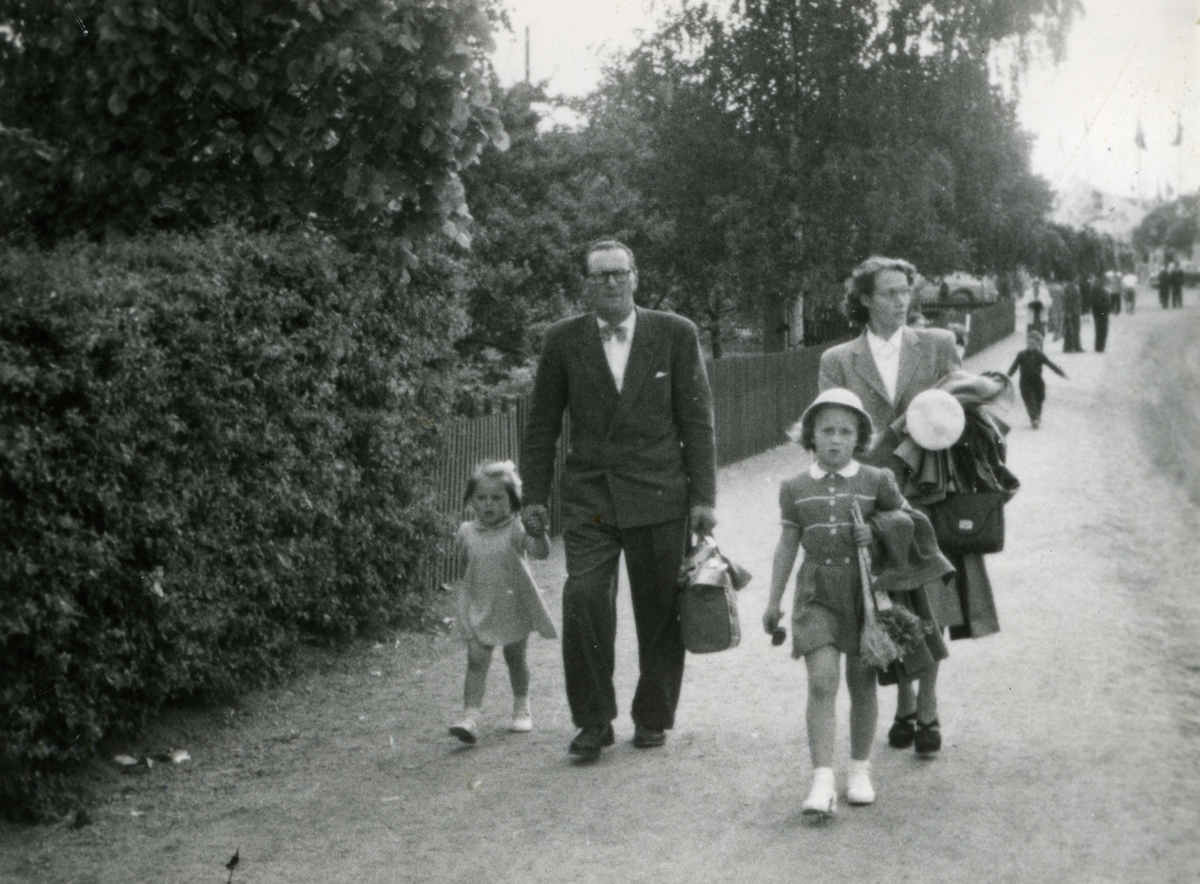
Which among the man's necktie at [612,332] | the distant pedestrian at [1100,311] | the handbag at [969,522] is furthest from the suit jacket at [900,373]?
the distant pedestrian at [1100,311]

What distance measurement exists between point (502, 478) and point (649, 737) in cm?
130

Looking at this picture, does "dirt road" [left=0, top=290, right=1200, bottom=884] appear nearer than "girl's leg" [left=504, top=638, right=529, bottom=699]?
Yes

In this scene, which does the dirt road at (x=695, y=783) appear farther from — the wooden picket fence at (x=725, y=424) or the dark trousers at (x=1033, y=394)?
the dark trousers at (x=1033, y=394)

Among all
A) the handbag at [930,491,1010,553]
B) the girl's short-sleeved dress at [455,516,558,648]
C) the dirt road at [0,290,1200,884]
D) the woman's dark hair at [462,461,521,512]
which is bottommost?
the dirt road at [0,290,1200,884]

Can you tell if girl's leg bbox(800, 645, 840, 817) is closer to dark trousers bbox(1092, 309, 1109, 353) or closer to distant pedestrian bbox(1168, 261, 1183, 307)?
dark trousers bbox(1092, 309, 1109, 353)

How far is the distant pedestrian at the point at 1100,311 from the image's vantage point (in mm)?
32969

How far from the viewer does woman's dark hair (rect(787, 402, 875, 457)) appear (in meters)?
5.33

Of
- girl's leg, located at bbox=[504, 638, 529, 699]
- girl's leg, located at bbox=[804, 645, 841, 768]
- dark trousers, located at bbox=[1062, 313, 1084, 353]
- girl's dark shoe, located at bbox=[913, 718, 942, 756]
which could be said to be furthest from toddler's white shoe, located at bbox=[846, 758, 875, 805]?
dark trousers, located at bbox=[1062, 313, 1084, 353]

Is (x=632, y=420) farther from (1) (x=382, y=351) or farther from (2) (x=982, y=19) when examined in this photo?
(2) (x=982, y=19)

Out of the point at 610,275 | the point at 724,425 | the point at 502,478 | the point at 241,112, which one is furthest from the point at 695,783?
the point at 724,425

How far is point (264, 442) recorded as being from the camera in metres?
6.60

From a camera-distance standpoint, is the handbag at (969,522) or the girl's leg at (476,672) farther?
the girl's leg at (476,672)

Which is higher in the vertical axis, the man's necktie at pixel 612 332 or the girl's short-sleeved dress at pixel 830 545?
the man's necktie at pixel 612 332

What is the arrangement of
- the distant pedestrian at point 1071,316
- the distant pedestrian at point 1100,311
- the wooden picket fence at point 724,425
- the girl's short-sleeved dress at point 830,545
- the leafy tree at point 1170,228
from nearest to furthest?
1. the girl's short-sleeved dress at point 830,545
2. the wooden picket fence at point 724,425
3. the distant pedestrian at point 1071,316
4. the distant pedestrian at point 1100,311
5. the leafy tree at point 1170,228
